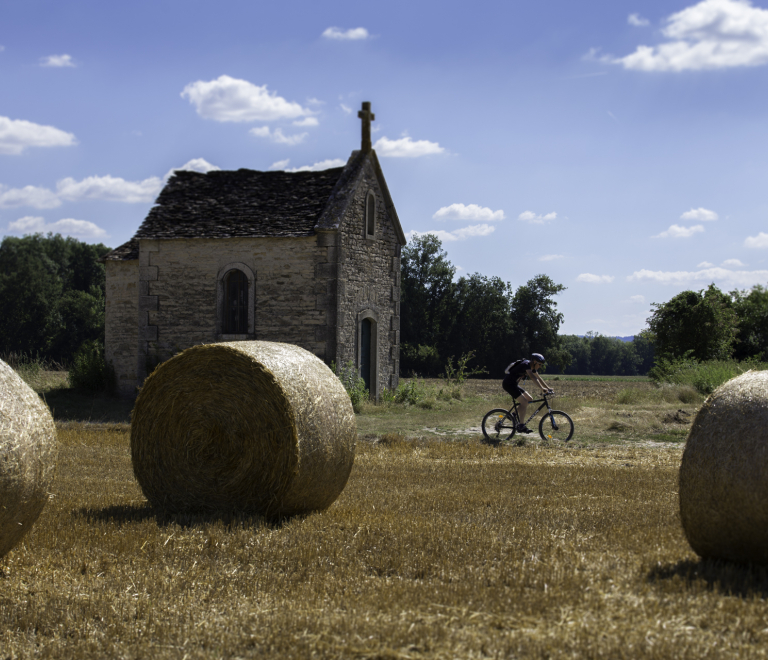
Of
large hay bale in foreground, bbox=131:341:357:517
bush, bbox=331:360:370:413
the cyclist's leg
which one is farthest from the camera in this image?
bush, bbox=331:360:370:413

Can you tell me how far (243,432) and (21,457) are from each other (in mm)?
2391

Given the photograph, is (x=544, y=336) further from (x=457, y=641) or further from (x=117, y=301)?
(x=457, y=641)

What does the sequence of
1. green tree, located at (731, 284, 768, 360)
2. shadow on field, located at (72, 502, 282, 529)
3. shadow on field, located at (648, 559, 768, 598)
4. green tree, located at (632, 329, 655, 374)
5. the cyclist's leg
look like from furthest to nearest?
1. green tree, located at (632, 329, 655, 374)
2. green tree, located at (731, 284, 768, 360)
3. the cyclist's leg
4. shadow on field, located at (72, 502, 282, 529)
5. shadow on field, located at (648, 559, 768, 598)

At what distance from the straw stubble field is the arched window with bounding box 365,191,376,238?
12854 millimetres

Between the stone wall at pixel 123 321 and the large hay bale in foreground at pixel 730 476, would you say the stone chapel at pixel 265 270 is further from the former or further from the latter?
the large hay bale in foreground at pixel 730 476

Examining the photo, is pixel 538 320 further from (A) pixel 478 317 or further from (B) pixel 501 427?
(B) pixel 501 427

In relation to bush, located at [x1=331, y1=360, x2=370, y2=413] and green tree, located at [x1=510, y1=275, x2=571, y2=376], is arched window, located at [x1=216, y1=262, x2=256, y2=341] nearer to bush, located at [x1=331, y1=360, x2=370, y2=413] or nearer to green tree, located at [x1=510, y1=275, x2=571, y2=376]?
bush, located at [x1=331, y1=360, x2=370, y2=413]

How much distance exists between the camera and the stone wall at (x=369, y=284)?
18.5 m

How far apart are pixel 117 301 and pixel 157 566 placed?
1685cm

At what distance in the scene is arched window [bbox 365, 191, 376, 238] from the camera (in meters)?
19.7

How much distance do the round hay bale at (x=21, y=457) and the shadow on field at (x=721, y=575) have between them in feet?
12.9

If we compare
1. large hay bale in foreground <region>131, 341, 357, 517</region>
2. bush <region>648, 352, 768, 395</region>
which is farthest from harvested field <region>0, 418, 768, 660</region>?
bush <region>648, 352, 768, 395</region>

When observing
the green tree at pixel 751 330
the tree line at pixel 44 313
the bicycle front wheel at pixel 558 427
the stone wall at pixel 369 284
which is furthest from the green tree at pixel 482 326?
the bicycle front wheel at pixel 558 427

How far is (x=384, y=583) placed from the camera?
4.68 m
